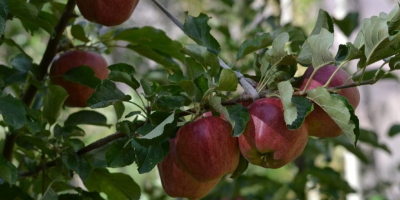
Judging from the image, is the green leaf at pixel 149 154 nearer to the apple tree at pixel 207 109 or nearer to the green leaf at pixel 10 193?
the apple tree at pixel 207 109

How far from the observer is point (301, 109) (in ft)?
1.98

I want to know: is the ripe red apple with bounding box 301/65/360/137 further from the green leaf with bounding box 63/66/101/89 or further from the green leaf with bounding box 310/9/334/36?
the green leaf with bounding box 63/66/101/89

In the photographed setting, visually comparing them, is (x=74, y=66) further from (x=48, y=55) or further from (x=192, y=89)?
(x=192, y=89)

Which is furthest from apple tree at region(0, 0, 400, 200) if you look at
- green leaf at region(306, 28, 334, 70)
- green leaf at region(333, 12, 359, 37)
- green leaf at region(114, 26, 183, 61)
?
green leaf at region(333, 12, 359, 37)

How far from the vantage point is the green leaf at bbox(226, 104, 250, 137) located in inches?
24.0

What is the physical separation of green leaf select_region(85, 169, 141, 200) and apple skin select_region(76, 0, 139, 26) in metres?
0.27

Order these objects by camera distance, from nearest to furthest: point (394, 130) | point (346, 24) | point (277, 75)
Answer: point (277, 75) < point (346, 24) < point (394, 130)

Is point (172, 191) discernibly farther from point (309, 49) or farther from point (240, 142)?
point (309, 49)

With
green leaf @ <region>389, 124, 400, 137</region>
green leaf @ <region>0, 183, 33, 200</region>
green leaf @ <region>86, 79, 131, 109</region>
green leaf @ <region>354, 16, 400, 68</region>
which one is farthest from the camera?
green leaf @ <region>389, 124, 400, 137</region>

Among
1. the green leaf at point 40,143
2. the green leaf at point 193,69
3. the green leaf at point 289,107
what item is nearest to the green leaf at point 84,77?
the green leaf at point 40,143

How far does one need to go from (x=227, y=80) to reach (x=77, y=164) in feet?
0.98

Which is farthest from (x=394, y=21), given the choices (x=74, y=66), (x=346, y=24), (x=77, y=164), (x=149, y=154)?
(x=346, y=24)

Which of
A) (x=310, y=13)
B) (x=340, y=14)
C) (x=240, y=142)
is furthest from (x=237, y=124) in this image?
(x=310, y=13)

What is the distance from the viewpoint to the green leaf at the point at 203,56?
0.67 m
